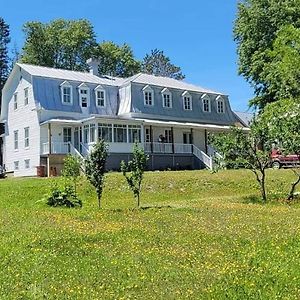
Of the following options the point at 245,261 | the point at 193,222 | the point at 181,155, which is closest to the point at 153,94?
the point at 181,155

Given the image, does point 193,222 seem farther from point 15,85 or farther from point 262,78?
point 15,85

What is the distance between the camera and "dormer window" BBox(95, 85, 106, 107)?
38.9 metres

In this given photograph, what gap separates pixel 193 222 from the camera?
502 inches

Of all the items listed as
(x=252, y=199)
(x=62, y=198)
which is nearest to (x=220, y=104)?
(x=252, y=199)

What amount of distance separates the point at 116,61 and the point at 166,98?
68.0 ft

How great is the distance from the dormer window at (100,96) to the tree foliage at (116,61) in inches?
827

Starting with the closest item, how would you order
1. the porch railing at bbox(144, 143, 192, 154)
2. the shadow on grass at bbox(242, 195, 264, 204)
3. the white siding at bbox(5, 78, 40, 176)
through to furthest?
the shadow on grass at bbox(242, 195, 264, 204) < the white siding at bbox(5, 78, 40, 176) < the porch railing at bbox(144, 143, 192, 154)

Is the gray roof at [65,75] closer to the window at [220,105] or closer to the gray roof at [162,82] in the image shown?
the gray roof at [162,82]

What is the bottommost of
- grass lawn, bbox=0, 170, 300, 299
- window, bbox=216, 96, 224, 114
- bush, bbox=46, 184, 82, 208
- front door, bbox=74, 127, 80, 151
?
grass lawn, bbox=0, 170, 300, 299

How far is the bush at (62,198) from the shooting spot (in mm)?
18203

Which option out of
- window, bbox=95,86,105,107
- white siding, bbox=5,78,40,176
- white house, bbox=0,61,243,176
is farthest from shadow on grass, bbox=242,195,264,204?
window, bbox=95,86,105,107

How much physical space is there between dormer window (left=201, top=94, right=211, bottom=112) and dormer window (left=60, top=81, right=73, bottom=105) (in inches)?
488

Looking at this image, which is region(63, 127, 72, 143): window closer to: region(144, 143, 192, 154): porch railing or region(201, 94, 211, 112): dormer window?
region(144, 143, 192, 154): porch railing

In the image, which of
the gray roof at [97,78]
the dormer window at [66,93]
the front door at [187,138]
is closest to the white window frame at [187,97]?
the gray roof at [97,78]
